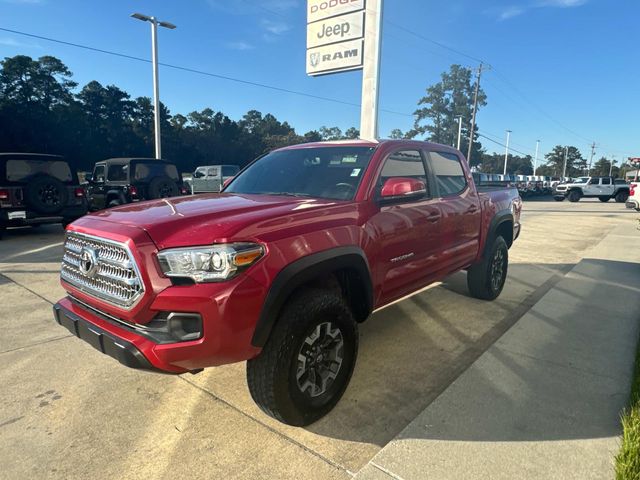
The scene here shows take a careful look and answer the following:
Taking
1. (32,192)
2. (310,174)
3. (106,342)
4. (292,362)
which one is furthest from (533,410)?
(32,192)

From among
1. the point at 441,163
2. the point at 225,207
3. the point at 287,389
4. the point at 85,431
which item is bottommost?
the point at 85,431

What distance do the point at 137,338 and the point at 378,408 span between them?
1.60 m

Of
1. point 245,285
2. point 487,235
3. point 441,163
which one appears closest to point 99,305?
point 245,285

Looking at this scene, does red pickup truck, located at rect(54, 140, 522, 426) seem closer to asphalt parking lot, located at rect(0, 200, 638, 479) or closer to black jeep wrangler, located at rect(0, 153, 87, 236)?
asphalt parking lot, located at rect(0, 200, 638, 479)

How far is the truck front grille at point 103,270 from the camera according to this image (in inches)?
85.8

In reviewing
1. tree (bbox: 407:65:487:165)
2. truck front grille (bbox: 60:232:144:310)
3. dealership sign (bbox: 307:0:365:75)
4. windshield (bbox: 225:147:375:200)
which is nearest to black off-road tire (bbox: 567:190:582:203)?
dealership sign (bbox: 307:0:365:75)

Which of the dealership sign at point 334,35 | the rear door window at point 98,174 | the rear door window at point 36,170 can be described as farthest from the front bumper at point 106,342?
the dealership sign at point 334,35

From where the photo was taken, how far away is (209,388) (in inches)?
119

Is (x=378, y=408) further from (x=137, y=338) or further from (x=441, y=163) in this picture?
(x=441, y=163)

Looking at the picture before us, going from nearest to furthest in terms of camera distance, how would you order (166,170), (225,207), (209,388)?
(225,207) → (209,388) → (166,170)

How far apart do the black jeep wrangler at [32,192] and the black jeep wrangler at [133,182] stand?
1.88 metres

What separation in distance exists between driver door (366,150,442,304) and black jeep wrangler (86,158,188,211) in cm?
879

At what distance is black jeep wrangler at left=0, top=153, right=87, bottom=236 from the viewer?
8.14 meters

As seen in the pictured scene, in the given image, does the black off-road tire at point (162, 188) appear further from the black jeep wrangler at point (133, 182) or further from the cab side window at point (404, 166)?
the cab side window at point (404, 166)
